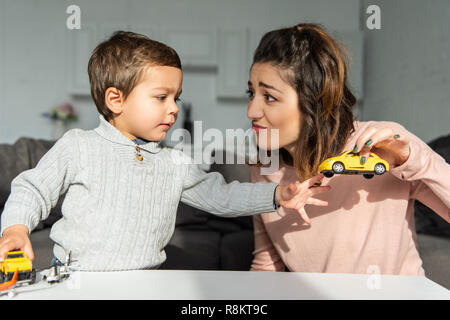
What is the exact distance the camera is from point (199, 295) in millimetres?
623

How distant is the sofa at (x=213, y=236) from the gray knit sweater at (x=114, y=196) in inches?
21.1

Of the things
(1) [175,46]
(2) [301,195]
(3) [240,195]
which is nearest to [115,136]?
(3) [240,195]

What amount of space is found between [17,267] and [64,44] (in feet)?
14.1

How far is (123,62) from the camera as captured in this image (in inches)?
39.9

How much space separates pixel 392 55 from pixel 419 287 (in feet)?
10.7

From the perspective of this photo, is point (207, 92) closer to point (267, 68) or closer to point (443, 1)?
point (443, 1)

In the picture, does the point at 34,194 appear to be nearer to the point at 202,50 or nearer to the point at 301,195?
the point at 301,195

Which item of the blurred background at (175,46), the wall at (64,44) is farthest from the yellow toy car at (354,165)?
the wall at (64,44)

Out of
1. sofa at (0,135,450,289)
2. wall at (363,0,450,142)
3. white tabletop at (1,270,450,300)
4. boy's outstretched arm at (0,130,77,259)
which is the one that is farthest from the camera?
wall at (363,0,450,142)

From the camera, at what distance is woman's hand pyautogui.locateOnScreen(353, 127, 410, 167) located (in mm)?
818

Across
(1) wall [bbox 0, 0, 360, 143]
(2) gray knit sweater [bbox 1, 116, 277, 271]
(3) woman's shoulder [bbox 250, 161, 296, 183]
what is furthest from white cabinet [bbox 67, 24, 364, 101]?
(2) gray knit sweater [bbox 1, 116, 277, 271]

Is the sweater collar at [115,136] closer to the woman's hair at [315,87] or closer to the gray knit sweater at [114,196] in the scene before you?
the gray knit sweater at [114,196]

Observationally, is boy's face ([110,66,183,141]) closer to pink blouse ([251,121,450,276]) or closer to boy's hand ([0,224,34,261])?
boy's hand ([0,224,34,261])

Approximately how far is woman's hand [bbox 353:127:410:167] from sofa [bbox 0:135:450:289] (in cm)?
69
